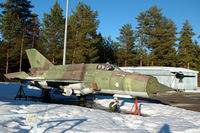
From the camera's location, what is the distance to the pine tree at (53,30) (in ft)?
126

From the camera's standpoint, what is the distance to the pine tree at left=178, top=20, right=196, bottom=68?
54.3m

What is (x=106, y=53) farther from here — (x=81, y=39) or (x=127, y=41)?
(x=81, y=39)

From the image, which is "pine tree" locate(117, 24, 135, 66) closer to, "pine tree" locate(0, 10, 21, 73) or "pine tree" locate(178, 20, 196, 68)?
"pine tree" locate(178, 20, 196, 68)

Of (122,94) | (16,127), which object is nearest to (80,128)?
(16,127)

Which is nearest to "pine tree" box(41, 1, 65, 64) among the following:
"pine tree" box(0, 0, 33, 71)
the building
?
"pine tree" box(0, 0, 33, 71)

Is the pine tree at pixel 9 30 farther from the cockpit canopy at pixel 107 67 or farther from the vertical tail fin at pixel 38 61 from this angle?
the cockpit canopy at pixel 107 67

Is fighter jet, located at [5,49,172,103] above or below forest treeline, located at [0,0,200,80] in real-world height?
below

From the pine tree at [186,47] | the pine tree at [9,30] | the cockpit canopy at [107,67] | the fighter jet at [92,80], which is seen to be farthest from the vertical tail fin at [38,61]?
the pine tree at [186,47]

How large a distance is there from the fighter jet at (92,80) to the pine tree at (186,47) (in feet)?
161

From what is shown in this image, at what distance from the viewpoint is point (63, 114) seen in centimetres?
773

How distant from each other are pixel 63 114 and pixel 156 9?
5124cm

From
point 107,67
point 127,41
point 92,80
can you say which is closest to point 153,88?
point 107,67

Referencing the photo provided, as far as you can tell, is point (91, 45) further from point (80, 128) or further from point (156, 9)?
point (80, 128)

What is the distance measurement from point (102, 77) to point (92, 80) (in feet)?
2.53
